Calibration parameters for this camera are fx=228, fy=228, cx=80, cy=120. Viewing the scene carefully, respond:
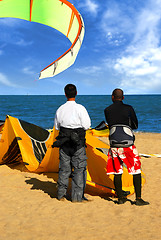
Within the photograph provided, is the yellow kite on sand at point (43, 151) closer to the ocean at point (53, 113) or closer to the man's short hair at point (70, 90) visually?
the man's short hair at point (70, 90)

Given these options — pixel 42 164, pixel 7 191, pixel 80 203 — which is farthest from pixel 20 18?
pixel 80 203

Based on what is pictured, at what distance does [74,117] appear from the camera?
4105mm

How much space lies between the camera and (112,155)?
13.6ft

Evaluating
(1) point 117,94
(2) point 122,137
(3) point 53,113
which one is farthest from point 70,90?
(3) point 53,113

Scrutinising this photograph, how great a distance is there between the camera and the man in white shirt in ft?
13.5

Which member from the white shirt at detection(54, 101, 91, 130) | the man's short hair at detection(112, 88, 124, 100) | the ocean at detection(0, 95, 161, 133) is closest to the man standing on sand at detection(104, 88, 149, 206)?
the man's short hair at detection(112, 88, 124, 100)

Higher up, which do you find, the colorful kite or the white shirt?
the colorful kite

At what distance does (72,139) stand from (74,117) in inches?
15.7

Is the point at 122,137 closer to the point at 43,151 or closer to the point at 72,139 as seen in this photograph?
the point at 72,139

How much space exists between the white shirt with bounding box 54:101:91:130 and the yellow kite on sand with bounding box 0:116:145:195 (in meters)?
1.12

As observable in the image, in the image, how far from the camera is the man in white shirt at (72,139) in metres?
4.10

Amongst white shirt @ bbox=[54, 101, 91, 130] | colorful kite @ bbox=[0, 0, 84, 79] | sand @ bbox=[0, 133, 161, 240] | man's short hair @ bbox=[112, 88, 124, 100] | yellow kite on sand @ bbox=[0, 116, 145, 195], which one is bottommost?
sand @ bbox=[0, 133, 161, 240]

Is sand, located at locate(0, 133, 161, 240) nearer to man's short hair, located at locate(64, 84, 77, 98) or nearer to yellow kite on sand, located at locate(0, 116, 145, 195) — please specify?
yellow kite on sand, located at locate(0, 116, 145, 195)

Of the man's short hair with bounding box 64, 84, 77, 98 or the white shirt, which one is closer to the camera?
the white shirt
